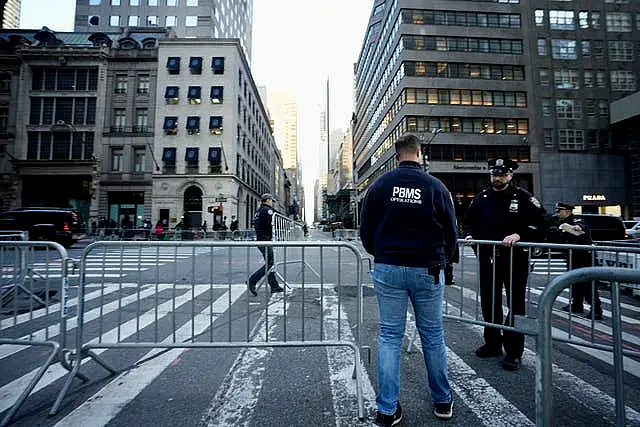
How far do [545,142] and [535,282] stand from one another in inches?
1452

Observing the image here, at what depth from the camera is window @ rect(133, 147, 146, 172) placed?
37469 mm

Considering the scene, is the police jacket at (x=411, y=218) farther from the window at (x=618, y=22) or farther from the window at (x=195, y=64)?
the window at (x=618, y=22)

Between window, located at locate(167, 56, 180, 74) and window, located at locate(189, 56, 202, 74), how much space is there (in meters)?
1.46

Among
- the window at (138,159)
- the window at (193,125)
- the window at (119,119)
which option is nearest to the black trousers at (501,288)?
the window at (193,125)

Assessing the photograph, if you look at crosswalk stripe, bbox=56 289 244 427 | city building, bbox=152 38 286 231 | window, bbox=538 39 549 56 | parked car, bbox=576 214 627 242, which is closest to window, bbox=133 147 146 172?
city building, bbox=152 38 286 231

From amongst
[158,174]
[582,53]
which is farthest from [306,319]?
[582,53]

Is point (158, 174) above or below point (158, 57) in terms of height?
below

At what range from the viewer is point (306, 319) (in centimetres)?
512

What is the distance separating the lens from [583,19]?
39.1 m

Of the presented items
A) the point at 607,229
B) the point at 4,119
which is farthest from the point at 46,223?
the point at 4,119

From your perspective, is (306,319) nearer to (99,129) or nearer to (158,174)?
(158,174)

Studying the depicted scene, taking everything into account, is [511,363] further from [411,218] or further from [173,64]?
[173,64]

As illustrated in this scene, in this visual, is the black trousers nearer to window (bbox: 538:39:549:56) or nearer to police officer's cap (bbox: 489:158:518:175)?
police officer's cap (bbox: 489:158:518:175)

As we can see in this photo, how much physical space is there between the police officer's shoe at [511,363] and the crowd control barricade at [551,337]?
6.53ft
